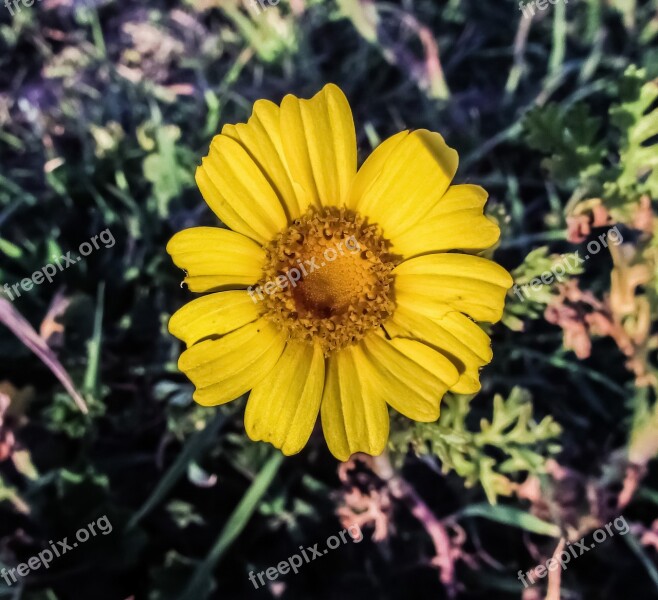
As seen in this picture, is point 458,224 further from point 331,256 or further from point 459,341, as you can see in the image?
point 331,256

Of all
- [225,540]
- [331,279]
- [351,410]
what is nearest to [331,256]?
[331,279]

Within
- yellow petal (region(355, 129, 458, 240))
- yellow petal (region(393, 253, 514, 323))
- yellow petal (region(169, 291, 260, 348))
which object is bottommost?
yellow petal (region(393, 253, 514, 323))

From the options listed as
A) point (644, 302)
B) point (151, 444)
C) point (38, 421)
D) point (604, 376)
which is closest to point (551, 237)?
point (644, 302)

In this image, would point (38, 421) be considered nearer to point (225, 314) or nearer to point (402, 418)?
point (225, 314)

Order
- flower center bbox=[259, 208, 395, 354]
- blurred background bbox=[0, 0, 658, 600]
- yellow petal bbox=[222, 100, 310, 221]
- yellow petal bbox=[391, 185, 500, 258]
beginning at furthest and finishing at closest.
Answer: blurred background bbox=[0, 0, 658, 600] < flower center bbox=[259, 208, 395, 354] < yellow petal bbox=[222, 100, 310, 221] < yellow petal bbox=[391, 185, 500, 258]

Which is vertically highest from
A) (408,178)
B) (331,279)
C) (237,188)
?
(237,188)

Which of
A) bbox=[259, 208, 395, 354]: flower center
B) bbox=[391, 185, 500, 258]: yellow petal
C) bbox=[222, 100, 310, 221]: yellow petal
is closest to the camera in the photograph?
bbox=[391, 185, 500, 258]: yellow petal

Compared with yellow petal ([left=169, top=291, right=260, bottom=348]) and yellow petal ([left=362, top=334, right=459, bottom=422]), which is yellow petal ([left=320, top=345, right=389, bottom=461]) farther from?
yellow petal ([left=169, top=291, right=260, bottom=348])

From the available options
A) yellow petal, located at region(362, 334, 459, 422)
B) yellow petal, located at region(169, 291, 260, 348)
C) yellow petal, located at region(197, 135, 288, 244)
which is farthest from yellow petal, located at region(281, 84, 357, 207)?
yellow petal, located at region(362, 334, 459, 422)
